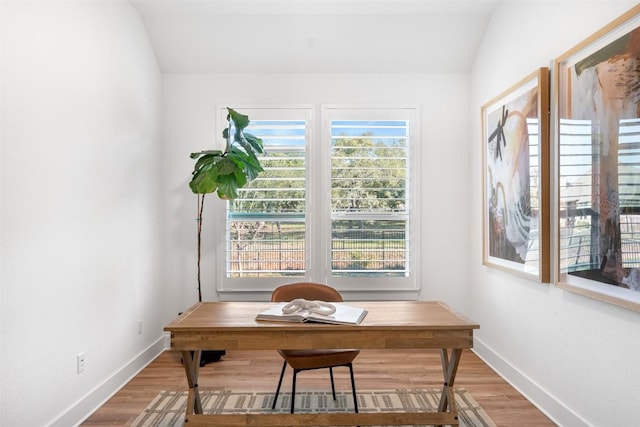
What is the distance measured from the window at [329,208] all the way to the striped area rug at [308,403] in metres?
1.16

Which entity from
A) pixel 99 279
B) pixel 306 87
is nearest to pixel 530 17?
pixel 306 87

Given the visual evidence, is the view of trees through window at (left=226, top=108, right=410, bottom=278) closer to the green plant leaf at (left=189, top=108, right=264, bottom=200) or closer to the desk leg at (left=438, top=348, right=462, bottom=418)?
the green plant leaf at (left=189, top=108, right=264, bottom=200)

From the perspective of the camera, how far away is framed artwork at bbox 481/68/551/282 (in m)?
2.48

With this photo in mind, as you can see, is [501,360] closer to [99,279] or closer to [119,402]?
[119,402]

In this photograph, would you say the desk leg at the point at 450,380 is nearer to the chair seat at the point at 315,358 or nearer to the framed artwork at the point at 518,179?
the chair seat at the point at 315,358

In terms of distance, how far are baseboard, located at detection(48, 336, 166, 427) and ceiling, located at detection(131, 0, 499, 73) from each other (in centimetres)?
260

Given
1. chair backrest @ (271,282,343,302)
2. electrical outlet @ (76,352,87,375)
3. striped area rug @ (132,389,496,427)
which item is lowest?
striped area rug @ (132,389,496,427)

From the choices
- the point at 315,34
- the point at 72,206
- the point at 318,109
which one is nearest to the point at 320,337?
the point at 72,206

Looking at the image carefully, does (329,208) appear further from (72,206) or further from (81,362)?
(81,362)

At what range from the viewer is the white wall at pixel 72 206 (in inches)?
76.4

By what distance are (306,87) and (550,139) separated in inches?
86.3

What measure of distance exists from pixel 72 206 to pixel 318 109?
7.41ft

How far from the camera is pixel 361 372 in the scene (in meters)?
3.16

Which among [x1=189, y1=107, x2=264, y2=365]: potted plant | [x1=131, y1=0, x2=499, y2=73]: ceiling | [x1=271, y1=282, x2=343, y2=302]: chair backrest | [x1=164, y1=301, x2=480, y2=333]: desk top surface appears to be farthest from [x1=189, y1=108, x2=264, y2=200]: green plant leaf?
[x1=164, y1=301, x2=480, y2=333]: desk top surface
